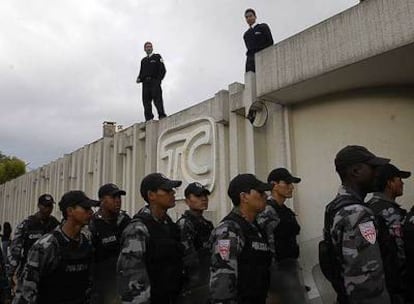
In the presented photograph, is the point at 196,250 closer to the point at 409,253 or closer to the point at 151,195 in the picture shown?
the point at 151,195

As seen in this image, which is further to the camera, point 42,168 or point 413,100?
point 42,168

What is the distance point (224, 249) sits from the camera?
2.68 metres

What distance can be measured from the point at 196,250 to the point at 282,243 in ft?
2.40

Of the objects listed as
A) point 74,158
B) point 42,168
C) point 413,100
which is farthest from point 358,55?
point 42,168

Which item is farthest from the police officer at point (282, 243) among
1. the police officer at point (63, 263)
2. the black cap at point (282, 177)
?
the police officer at point (63, 263)

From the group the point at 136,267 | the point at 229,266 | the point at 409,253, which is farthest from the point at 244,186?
the point at 409,253

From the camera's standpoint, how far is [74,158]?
37.1 ft

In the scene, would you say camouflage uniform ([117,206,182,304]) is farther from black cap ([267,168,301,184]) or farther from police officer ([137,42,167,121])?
police officer ([137,42,167,121])

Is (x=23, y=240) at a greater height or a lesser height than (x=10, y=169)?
lesser

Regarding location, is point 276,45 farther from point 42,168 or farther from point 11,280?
point 42,168

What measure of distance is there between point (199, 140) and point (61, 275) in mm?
4385

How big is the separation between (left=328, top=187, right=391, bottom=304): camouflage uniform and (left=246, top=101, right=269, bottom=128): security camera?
156 inches

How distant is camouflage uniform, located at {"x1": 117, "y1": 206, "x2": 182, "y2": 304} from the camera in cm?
269

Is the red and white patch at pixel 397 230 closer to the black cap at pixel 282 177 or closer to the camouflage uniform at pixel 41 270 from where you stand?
the black cap at pixel 282 177
